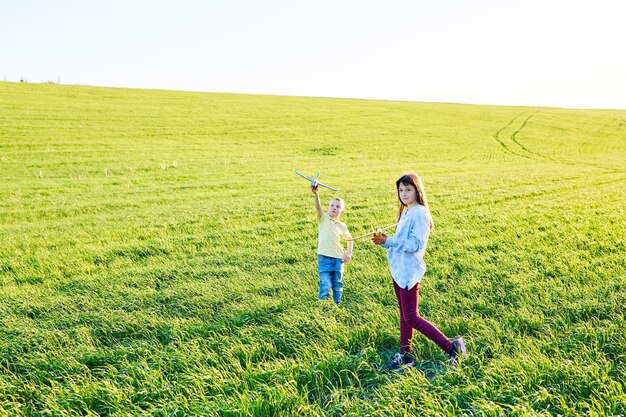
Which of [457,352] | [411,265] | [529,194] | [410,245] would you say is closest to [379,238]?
[410,245]

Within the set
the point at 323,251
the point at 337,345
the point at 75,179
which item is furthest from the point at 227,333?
the point at 75,179

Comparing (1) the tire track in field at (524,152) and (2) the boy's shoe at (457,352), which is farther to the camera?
(1) the tire track in field at (524,152)

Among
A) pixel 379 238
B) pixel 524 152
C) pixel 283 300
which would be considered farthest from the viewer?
pixel 524 152

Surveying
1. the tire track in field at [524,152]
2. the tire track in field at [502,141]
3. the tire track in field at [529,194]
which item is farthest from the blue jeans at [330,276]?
the tire track in field at [502,141]

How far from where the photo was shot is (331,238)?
21.7 ft

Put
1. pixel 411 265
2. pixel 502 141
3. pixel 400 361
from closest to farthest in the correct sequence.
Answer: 1. pixel 400 361
2. pixel 411 265
3. pixel 502 141

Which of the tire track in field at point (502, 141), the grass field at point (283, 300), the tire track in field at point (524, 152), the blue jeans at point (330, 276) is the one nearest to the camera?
the grass field at point (283, 300)

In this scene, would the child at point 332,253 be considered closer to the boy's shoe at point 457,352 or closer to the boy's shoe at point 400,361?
the boy's shoe at point 400,361

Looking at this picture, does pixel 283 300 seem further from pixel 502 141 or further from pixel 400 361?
pixel 502 141

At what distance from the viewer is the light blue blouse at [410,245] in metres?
4.78

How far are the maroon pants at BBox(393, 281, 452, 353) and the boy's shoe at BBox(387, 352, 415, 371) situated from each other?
7 centimetres

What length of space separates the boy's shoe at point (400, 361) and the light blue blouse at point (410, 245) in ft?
2.26

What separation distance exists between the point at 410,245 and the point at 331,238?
2.00 meters

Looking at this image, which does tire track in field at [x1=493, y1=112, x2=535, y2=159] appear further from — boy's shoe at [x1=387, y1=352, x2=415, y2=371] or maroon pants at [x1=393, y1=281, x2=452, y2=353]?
boy's shoe at [x1=387, y1=352, x2=415, y2=371]
